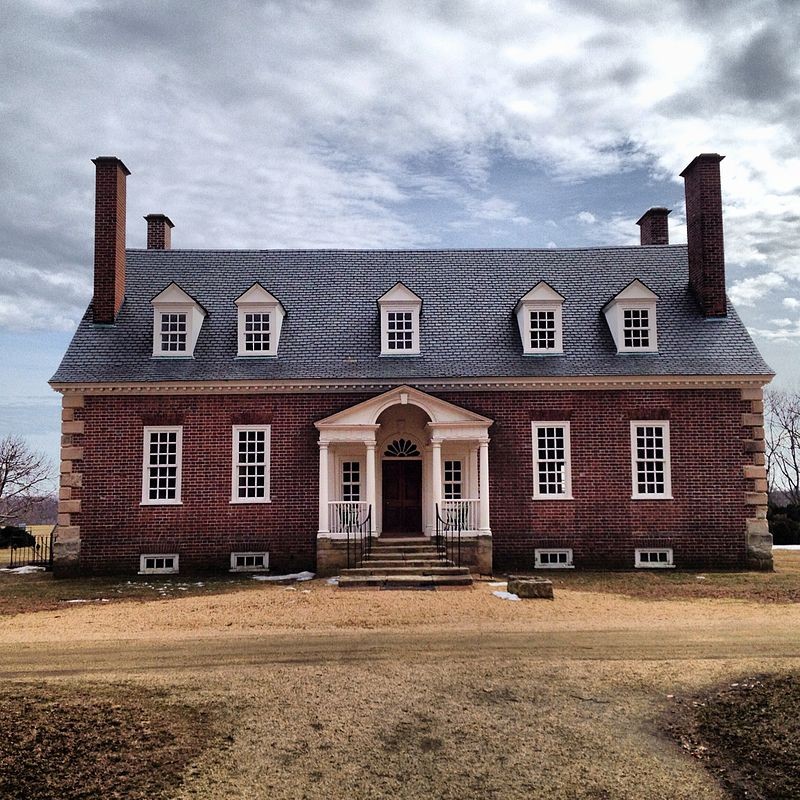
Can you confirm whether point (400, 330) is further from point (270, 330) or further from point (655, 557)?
point (655, 557)

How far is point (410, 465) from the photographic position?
22.2 m

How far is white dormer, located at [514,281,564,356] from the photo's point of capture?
72.5 feet

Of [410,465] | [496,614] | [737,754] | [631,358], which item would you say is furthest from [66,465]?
[737,754]

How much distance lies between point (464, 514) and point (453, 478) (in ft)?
6.19

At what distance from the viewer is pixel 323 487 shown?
20.1m

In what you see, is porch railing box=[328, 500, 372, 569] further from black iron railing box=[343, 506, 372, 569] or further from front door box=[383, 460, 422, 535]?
front door box=[383, 460, 422, 535]

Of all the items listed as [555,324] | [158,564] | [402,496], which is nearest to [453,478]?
[402,496]

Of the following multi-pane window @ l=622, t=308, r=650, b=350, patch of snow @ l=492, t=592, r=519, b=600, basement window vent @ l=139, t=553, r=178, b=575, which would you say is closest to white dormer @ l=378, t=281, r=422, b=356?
multi-pane window @ l=622, t=308, r=650, b=350

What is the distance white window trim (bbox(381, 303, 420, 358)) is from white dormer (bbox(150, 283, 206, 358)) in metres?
5.86

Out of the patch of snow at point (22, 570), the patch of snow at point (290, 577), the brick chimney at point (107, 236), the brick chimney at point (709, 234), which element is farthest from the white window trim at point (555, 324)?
the patch of snow at point (22, 570)

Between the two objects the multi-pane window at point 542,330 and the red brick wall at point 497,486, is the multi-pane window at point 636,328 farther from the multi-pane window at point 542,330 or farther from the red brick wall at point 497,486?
the multi-pane window at point 542,330

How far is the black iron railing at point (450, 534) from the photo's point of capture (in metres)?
19.4

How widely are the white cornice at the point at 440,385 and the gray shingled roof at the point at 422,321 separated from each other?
197mm

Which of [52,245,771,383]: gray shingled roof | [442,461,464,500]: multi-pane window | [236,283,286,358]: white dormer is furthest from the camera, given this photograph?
[236,283,286,358]: white dormer
